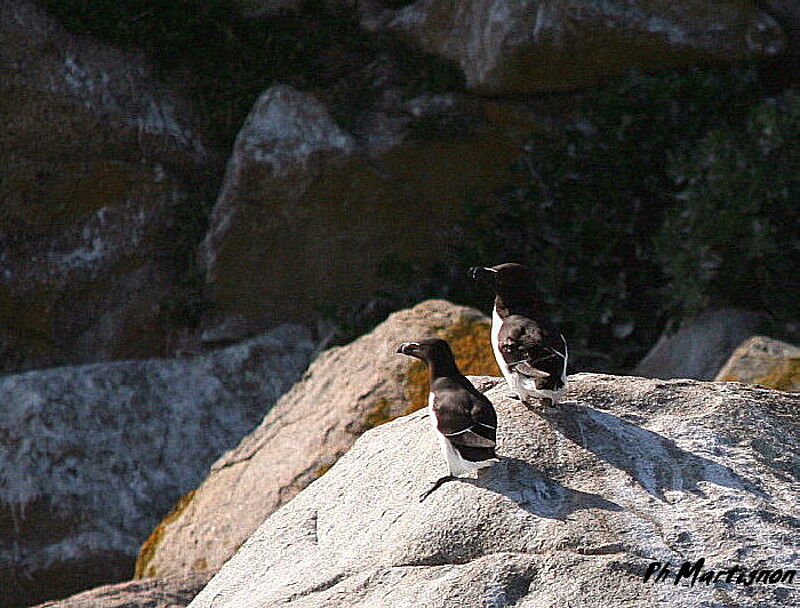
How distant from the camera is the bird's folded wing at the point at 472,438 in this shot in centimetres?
408

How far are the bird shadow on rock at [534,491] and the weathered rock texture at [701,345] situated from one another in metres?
3.61

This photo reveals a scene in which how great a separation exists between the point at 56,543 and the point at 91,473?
0.58 meters

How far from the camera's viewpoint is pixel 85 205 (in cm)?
1069

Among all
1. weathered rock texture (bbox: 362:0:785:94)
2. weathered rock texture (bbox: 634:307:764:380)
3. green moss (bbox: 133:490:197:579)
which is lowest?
green moss (bbox: 133:490:197:579)

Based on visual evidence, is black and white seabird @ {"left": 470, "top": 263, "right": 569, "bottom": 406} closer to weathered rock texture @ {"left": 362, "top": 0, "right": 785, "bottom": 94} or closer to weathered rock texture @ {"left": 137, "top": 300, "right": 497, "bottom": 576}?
weathered rock texture @ {"left": 137, "top": 300, "right": 497, "bottom": 576}

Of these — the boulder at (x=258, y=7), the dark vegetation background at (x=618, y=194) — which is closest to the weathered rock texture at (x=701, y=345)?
the dark vegetation background at (x=618, y=194)

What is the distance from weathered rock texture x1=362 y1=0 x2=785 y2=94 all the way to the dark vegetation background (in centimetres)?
17

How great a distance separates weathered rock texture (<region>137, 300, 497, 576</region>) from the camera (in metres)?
6.27

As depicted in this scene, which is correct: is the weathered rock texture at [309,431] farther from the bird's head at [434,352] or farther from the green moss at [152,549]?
the bird's head at [434,352]

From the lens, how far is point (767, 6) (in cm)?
976

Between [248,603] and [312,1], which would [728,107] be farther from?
[248,603]

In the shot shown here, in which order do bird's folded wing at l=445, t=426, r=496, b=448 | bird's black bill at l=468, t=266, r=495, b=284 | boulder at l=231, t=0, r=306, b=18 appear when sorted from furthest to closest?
1. boulder at l=231, t=0, r=306, b=18
2. bird's black bill at l=468, t=266, r=495, b=284
3. bird's folded wing at l=445, t=426, r=496, b=448
